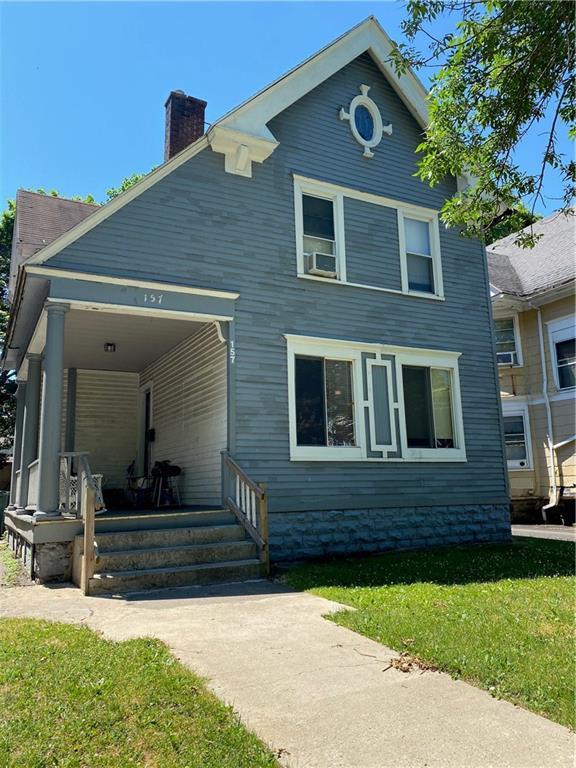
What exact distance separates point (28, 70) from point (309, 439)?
812 cm

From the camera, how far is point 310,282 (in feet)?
34.6

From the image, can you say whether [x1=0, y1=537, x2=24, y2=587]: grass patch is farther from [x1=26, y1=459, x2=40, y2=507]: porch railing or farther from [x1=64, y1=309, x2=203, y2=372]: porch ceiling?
[x1=64, y1=309, x2=203, y2=372]: porch ceiling

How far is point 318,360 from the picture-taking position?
10.5 metres

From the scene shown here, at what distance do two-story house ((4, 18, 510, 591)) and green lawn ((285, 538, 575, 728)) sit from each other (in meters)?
1.37

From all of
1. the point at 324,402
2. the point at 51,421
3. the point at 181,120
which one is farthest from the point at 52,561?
the point at 181,120

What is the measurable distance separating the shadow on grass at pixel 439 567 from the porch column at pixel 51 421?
334 centimetres

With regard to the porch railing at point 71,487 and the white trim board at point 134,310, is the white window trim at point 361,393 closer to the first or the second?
the white trim board at point 134,310

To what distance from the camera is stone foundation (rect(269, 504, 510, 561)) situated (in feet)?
31.0

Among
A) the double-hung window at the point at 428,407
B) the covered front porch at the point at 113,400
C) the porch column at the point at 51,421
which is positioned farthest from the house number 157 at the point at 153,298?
the double-hung window at the point at 428,407

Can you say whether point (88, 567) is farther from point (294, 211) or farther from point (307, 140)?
point (307, 140)

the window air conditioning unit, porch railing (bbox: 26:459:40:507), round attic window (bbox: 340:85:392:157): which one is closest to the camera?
porch railing (bbox: 26:459:40:507)

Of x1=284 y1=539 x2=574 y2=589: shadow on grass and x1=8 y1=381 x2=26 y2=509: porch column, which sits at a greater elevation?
x1=8 y1=381 x2=26 y2=509: porch column

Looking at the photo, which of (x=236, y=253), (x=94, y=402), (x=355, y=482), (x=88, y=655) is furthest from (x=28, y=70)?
(x=88, y=655)

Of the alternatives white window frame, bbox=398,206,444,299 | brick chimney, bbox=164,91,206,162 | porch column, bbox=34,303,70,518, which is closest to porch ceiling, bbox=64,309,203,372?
porch column, bbox=34,303,70,518
